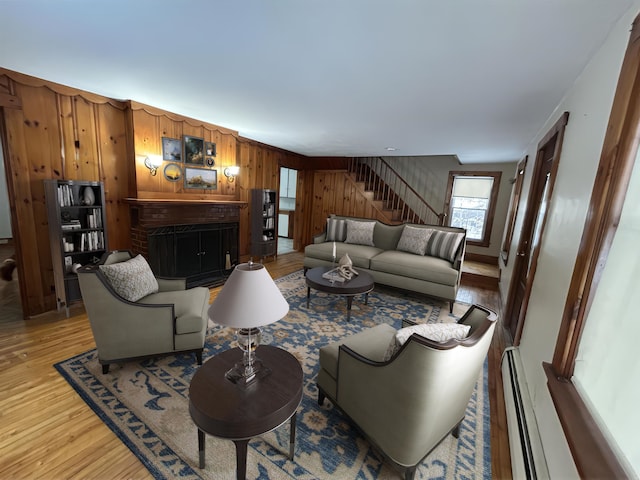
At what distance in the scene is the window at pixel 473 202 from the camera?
247 inches

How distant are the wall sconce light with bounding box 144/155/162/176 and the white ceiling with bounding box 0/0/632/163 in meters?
0.69

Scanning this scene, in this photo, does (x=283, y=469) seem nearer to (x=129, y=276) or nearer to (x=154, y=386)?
(x=154, y=386)

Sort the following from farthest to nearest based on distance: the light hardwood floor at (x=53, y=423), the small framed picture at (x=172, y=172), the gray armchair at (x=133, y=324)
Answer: the small framed picture at (x=172, y=172), the gray armchair at (x=133, y=324), the light hardwood floor at (x=53, y=423)

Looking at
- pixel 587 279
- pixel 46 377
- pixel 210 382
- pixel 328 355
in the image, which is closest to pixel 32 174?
pixel 46 377

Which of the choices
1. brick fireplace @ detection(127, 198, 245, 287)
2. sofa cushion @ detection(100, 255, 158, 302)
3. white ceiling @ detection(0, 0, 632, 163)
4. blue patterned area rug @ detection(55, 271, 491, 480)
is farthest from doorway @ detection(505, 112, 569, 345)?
brick fireplace @ detection(127, 198, 245, 287)

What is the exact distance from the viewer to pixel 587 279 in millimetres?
1146

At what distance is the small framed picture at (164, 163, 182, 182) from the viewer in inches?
147

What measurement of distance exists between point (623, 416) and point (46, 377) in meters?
3.27

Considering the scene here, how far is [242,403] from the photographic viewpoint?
1278 mm

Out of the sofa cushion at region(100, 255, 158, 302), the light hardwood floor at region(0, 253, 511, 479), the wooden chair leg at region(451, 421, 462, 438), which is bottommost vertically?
the light hardwood floor at region(0, 253, 511, 479)

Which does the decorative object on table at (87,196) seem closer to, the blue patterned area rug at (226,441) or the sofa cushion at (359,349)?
the blue patterned area rug at (226,441)

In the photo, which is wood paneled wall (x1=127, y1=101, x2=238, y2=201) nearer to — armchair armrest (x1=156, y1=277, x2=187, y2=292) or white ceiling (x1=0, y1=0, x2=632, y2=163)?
white ceiling (x1=0, y1=0, x2=632, y2=163)

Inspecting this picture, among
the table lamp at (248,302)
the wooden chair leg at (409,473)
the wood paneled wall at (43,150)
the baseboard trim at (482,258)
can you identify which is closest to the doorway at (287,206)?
the baseboard trim at (482,258)

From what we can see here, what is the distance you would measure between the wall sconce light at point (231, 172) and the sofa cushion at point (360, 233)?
223 cm
